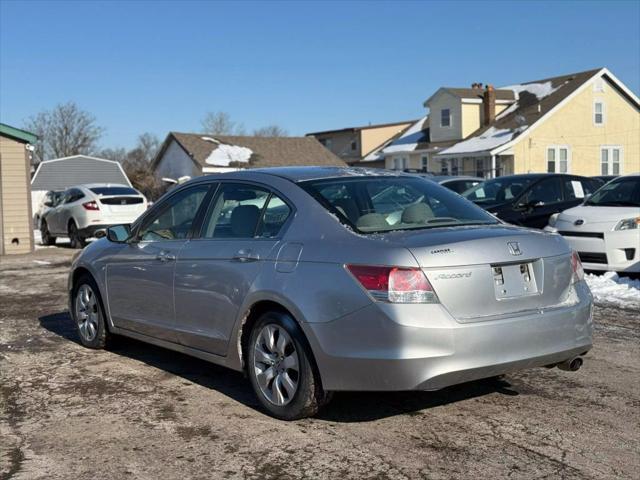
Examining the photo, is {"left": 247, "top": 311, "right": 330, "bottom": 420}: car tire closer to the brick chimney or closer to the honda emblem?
the honda emblem

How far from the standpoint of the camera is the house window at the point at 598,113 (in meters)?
39.4

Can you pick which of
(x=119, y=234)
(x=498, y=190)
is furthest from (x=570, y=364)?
(x=498, y=190)

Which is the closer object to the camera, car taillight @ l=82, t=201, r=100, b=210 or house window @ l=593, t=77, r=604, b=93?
car taillight @ l=82, t=201, r=100, b=210

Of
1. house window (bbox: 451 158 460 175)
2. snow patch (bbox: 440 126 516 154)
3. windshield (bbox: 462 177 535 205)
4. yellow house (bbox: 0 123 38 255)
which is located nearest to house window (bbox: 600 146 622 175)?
snow patch (bbox: 440 126 516 154)

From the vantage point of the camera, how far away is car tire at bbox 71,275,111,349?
709 centimetres

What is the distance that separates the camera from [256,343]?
16.7 ft

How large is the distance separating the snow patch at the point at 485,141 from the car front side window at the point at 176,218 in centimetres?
3258

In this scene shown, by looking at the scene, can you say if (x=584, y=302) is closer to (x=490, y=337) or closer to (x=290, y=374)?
(x=490, y=337)

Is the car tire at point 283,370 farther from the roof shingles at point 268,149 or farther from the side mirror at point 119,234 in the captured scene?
the roof shingles at point 268,149

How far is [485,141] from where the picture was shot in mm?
39375

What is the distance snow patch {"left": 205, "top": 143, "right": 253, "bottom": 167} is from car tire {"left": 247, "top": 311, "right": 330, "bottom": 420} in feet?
138

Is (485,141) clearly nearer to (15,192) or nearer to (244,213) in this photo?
(15,192)

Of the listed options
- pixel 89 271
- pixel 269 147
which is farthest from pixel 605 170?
pixel 89 271

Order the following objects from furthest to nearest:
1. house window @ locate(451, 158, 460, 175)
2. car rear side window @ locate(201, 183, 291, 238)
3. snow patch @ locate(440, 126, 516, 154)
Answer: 1. house window @ locate(451, 158, 460, 175)
2. snow patch @ locate(440, 126, 516, 154)
3. car rear side window @ locate(201, 183, 291, 238)
